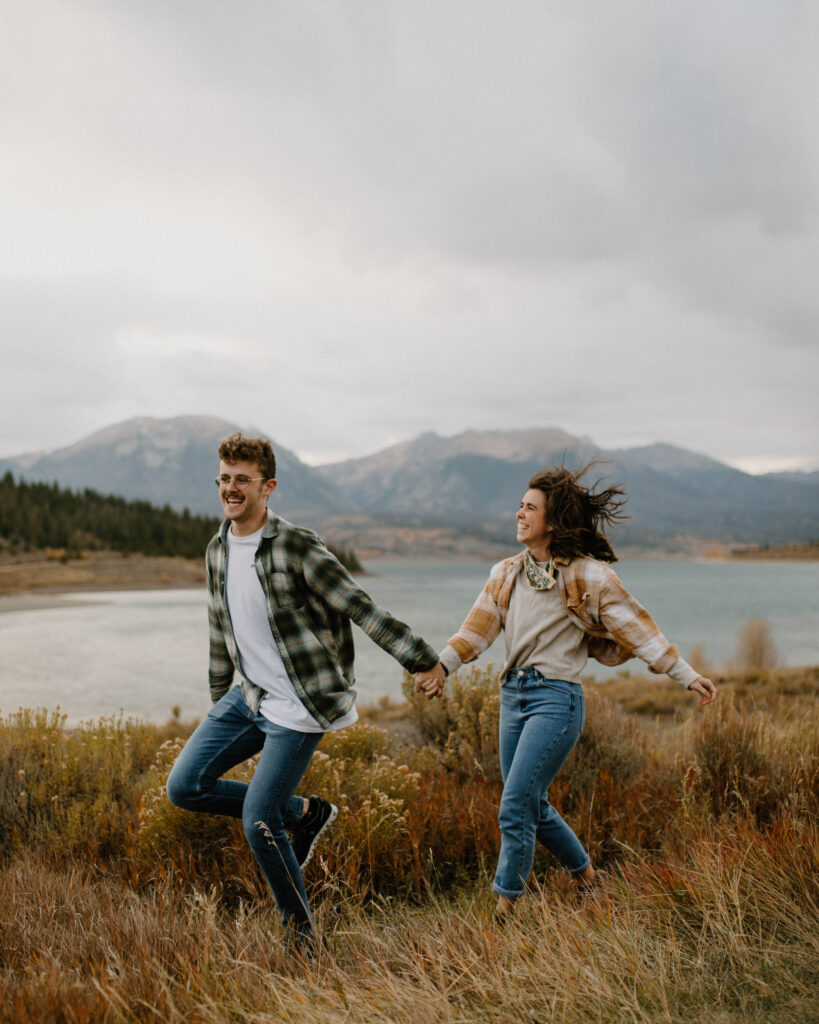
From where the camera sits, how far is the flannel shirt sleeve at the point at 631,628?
3396 mm

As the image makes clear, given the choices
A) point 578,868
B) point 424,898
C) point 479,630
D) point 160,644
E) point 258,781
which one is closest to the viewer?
point 258,781

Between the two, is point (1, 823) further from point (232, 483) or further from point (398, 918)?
point (232, 483)

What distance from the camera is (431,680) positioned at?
3.49 meters

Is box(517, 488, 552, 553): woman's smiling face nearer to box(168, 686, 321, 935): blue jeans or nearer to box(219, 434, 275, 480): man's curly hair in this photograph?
box(219, 434, 275, 480): man's curly hair

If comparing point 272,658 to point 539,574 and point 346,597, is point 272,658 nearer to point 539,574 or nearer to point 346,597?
point 346,597

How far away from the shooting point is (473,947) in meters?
2.83

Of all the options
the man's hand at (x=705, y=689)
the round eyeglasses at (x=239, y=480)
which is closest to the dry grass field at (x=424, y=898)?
the man's hand at (x=705, y=689)

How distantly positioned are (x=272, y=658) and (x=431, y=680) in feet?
2.53

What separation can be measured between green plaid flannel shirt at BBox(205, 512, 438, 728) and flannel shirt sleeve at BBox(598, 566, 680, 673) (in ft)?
2.83

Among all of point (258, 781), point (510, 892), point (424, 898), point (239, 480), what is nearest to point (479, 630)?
point (510, 892)

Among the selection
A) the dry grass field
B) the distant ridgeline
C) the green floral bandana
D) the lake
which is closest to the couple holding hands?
the green floral bandana

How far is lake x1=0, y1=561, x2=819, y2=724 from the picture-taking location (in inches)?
688

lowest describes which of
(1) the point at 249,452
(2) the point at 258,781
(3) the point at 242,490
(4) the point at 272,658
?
(2) the point at 258,781

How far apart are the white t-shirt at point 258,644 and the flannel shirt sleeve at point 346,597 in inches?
9.3
